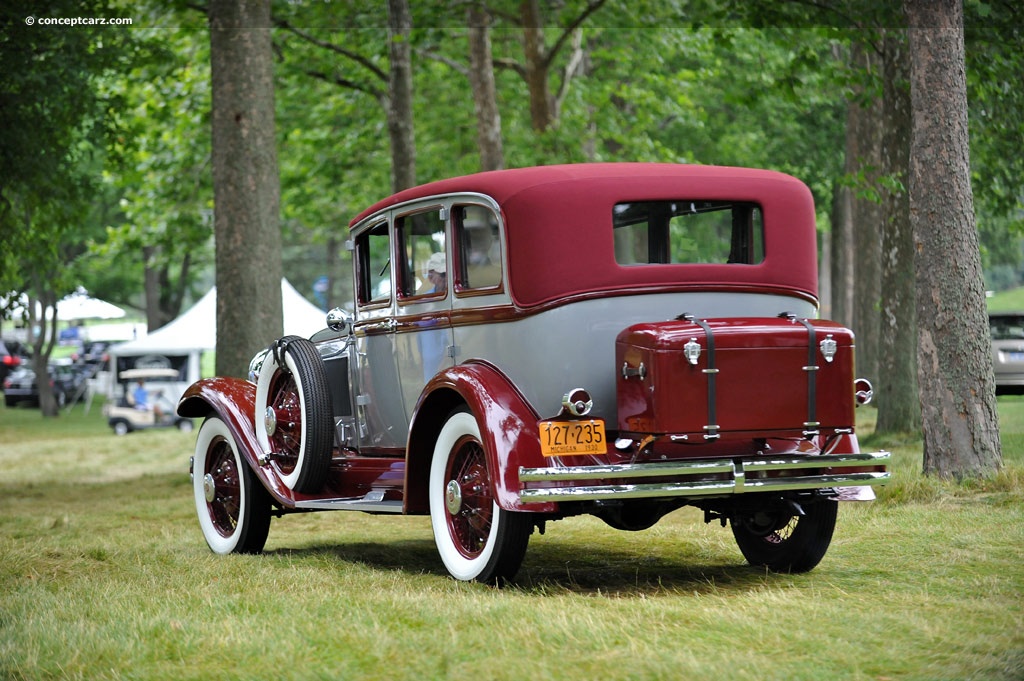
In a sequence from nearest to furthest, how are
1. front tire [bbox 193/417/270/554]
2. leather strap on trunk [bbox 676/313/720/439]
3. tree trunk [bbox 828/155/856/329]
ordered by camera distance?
leather strap on trunk [bbox 676/313/720/439]
front tire [bbox 193/417/270/554]
tree trunk [bbox 828/155/856/329]

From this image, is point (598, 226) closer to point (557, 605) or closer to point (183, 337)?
point (557, 605)

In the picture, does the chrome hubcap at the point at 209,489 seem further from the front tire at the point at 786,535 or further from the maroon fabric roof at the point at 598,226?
the front tire at the point at 786,535

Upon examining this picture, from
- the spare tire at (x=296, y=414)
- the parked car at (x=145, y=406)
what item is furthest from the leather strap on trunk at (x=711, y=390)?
the parked car at (x=145, y=406)

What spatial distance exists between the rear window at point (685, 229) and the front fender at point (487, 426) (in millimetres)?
1055

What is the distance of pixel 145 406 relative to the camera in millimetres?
29531

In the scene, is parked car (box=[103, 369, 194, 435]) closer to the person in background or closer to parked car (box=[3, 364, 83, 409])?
the person in background

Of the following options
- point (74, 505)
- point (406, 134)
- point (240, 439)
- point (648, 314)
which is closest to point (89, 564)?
point (240, 439)

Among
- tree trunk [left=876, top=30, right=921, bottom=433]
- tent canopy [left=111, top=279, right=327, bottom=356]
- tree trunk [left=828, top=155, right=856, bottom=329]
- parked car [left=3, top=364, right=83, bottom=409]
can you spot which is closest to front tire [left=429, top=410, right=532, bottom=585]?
tree trunk [left=876, top=30, right=921, bottom=433]

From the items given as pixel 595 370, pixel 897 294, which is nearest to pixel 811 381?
pixel 595 370

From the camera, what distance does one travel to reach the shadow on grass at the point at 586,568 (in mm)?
6570

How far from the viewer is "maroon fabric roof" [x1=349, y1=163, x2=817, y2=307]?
6.57 m

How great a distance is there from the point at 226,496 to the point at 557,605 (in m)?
3.84

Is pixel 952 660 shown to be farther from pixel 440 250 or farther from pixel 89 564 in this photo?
pixel 89 564

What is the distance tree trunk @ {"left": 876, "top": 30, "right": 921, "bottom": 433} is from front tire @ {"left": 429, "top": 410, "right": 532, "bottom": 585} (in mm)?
9113
